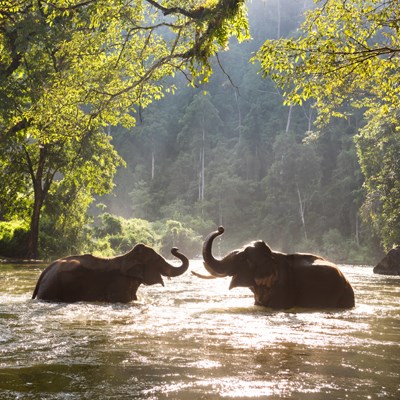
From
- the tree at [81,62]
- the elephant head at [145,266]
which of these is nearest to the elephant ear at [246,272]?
the elephant head at [145,266]

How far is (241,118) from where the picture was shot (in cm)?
9062

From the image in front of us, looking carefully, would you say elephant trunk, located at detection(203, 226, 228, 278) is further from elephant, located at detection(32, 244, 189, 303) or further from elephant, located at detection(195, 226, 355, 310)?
elephant, located at detection(32, 244, 189, 303)

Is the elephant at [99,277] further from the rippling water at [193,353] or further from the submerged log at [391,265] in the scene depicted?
the submerged log at [391,265]

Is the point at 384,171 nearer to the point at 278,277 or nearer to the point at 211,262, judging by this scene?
the point at 278,277

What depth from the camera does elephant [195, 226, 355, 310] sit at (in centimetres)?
827

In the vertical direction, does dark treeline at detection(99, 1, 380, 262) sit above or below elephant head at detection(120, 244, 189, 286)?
above

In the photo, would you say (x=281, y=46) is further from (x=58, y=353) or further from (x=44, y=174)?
(x=44, y=174)

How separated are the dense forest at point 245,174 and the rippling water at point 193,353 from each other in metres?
24.4

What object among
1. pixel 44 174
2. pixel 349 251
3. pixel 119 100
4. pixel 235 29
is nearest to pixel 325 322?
pixel 235 29

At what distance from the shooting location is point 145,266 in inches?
353

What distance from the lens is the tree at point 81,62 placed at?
12.8m

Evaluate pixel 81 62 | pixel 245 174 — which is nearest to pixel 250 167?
pixel 245 174

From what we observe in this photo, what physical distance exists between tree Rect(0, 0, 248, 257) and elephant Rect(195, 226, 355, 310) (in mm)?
A: 5027

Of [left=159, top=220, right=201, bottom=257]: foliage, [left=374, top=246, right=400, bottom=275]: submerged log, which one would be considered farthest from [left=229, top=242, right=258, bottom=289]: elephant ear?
[left=159, top=220, right=201, bottom=257]: foliage
